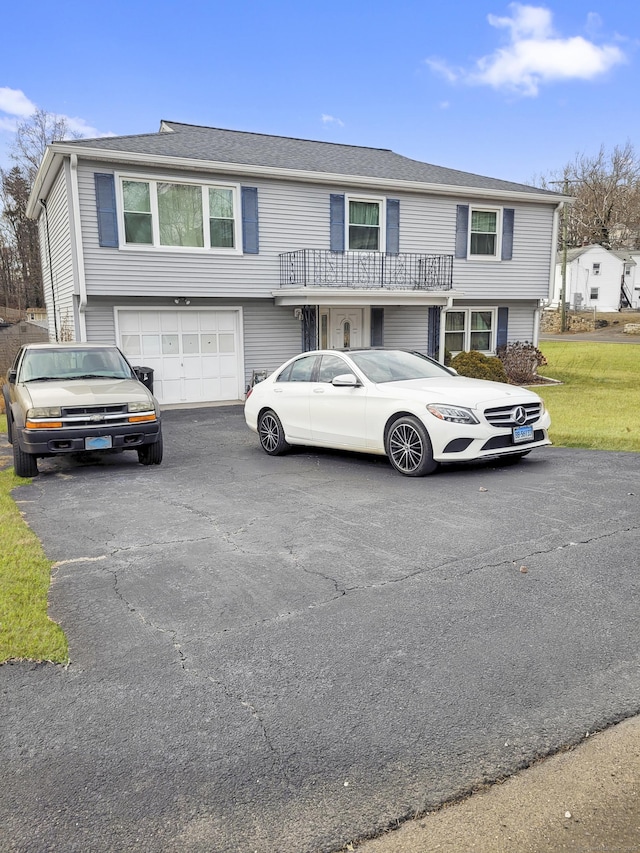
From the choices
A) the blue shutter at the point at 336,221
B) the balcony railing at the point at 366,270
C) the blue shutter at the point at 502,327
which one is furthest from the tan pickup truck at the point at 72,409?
the blue shutter at the point at 502,327

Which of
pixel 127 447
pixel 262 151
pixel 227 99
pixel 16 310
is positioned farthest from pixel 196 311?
pixel 16 310

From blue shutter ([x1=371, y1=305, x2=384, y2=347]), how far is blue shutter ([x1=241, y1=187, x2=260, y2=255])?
14.1 ft

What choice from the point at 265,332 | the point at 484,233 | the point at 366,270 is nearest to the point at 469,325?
the point at 484,233

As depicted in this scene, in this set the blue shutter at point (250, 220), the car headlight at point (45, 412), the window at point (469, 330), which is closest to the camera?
the car headlight at point (45, 412)

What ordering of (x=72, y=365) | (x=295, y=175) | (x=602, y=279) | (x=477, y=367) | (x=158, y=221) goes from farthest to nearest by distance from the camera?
(x=602, y=279), (x=477, y=367), (x=295, y=175), (x=158, y=221), (x=72, y=365)

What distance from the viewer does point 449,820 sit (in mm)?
2352

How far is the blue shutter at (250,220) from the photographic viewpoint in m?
15.4

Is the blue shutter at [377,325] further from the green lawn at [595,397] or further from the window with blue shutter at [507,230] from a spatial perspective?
the green lawn at [595,397]

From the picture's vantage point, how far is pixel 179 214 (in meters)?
14.8

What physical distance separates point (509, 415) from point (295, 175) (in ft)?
34.0

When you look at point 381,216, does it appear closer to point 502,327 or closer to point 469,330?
point 469,330

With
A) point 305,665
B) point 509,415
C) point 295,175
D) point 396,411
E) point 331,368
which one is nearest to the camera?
point 305,665

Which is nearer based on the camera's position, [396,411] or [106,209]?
[396,411]

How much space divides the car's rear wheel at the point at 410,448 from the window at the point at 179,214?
30.2ft
